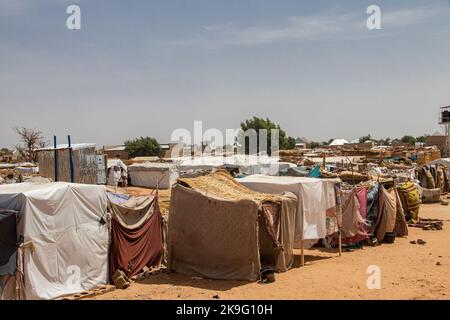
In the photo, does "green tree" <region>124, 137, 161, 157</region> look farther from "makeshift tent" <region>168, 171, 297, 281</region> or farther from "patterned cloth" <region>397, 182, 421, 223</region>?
"makeshift tent" <region>168, 171, 297, 281</region>

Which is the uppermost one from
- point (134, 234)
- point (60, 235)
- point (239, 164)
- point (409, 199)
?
point (239, 164)

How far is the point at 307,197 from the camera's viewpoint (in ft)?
39.5

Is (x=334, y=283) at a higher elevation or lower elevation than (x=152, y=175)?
lower

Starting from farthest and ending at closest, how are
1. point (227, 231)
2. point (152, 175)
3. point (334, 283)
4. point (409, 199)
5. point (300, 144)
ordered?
1. point (300, 144)
2. point (152, 175)
3. point (409, 199)
4. point (227, 231)
5. point (334, 283)

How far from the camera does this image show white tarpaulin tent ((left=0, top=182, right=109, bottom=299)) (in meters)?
8.40

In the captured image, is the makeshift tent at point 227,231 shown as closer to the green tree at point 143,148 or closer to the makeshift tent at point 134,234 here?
the makeshift tent at point 134,234

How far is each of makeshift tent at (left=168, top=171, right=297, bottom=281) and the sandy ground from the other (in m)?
0.32

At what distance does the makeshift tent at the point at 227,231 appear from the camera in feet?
33.9

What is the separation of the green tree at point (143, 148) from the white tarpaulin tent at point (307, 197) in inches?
2274

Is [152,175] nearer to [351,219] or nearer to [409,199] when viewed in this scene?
[409,199]

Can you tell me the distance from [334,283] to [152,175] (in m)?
25.0

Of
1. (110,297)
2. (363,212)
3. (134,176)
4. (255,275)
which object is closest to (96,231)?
(110,297)

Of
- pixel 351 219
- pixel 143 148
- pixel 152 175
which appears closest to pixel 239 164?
pixel 152 175

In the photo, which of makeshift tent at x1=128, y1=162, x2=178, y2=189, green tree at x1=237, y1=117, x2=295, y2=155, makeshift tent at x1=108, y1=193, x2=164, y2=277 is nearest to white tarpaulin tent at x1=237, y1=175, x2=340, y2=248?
makeshift tent at x1=108, y1=193, x2=164, y2=277
